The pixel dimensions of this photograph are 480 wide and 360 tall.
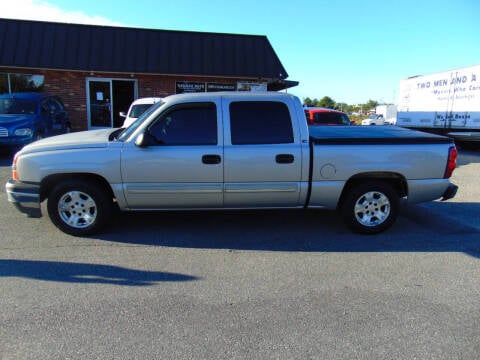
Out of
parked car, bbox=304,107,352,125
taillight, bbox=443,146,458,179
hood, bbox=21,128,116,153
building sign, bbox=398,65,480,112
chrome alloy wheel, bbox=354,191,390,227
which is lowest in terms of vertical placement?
chrome alloy wheel, bbox=354,191,390,227

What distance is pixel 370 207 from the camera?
16.2 ft

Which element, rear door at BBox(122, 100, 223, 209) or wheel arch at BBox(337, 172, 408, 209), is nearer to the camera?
rear door at BBox(122, 100, 223, 209)

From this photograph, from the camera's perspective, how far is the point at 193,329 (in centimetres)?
287

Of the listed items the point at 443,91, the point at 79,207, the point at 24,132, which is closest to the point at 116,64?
the point at 24,132

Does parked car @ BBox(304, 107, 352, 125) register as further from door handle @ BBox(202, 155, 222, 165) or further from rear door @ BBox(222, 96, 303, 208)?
door handle @ BBox(202, 155, 222, 165)

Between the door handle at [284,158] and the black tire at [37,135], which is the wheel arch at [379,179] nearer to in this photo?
the door handle at [284,158]

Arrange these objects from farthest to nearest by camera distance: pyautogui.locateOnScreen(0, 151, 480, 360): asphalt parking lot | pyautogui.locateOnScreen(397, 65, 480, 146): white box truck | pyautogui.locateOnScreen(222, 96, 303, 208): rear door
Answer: pyautogui.locateOnScreen(397, 65, 480, 146): white box truck → pyautogui.locateOnScreen(222, 96, 303, 208): rear door → pyautogui.locateOnScreen(0, 151, 480, 360): asphalt parking lot

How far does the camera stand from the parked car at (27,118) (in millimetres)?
9789

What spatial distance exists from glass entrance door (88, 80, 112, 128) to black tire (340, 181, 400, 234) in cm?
1315

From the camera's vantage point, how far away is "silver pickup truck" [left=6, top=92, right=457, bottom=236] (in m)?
4.49

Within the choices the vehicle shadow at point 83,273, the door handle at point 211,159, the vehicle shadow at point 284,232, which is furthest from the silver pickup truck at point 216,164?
the vehicle shadow at point 83,273

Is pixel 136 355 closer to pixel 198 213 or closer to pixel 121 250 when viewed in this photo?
pixel 121 250

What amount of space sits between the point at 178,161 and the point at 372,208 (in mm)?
2589

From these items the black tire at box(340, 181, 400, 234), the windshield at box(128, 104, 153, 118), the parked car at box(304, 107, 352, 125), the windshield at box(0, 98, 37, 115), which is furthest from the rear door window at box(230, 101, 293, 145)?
the windshield at box(0, 98, 37, 115)
